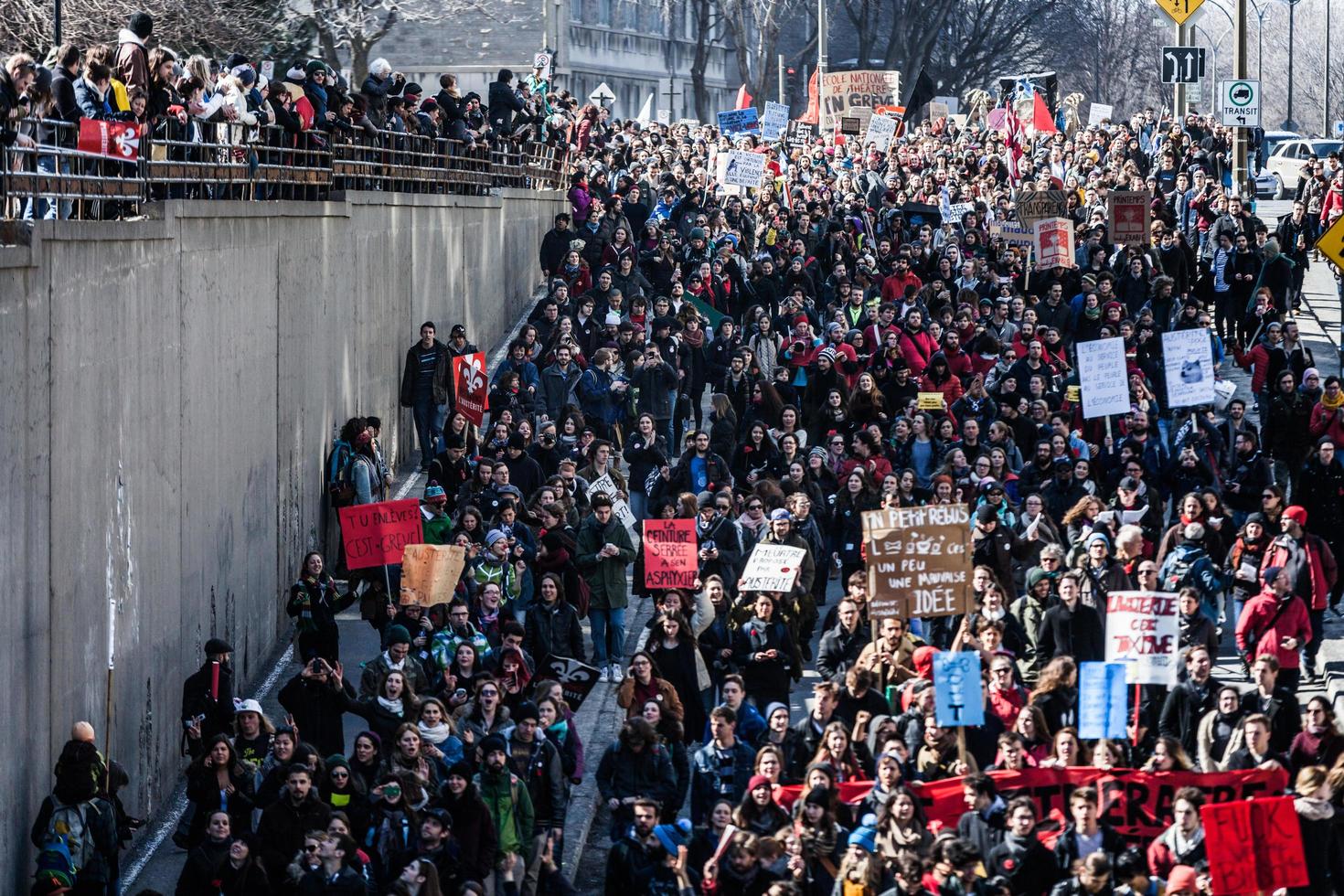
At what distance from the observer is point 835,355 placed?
22781 mm

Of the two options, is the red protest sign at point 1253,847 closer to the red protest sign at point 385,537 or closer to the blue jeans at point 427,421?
the red protest sign at point 385,537

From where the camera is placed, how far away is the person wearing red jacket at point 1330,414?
1992 cm

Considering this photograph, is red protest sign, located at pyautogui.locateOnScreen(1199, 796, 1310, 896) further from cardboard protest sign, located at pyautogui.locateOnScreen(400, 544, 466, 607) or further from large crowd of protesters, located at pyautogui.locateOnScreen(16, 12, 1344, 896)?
cardboard protest sign, located at pyautogui.locateOnScreen(400, 544, 466, 607)

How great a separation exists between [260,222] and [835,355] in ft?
21.2

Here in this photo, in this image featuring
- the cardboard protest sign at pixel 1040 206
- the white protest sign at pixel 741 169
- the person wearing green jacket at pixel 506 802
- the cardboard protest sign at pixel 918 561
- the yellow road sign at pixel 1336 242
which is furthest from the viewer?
the white protest sign at pixel 741 169

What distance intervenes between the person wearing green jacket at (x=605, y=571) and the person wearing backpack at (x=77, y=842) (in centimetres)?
565

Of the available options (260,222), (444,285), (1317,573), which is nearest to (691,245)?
(444,285)

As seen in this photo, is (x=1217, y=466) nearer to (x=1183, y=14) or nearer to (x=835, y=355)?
(x=835, y=355)

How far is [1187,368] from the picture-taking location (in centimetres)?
2075

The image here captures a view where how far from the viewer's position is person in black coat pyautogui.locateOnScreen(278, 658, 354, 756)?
14.1 m

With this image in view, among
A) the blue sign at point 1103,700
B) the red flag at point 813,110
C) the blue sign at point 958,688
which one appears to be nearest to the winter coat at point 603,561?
the blue sign at point 958,688

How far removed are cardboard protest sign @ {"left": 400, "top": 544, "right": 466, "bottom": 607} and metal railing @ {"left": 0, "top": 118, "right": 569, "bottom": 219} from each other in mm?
2817

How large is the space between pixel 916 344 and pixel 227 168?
776cm

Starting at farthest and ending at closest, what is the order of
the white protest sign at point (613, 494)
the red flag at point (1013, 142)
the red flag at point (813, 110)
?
the red flag at point (813, 110) < the red flag at point (1013, 142) < the white protest sign at point (613, 494)
